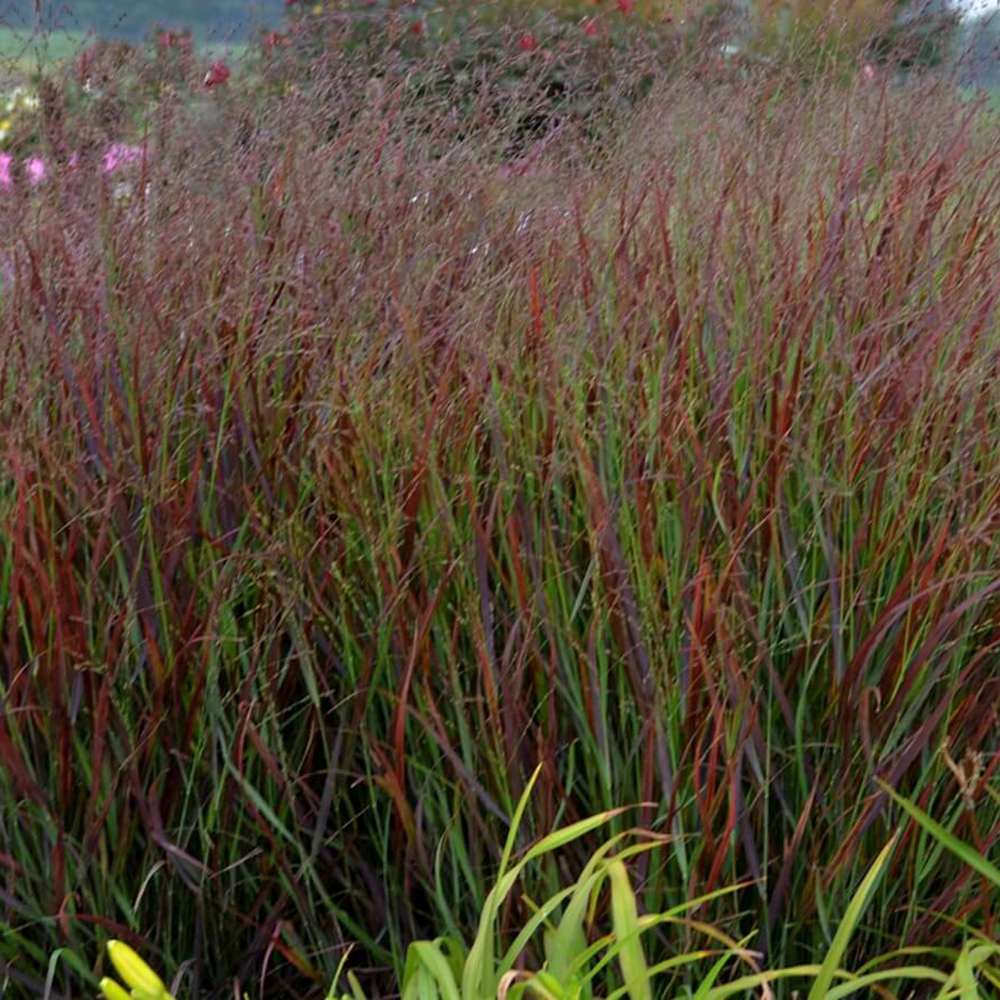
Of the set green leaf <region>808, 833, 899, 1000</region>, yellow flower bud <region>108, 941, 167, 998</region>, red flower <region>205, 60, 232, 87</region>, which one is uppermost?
red flower <region>205, 60, 232, 87</region>

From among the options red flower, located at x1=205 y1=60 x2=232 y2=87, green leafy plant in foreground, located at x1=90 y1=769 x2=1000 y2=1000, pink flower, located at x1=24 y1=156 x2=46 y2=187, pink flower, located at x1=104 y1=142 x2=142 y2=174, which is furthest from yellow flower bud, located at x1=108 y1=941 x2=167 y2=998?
red flower, located at x1=205 y1=60 x2=232 y2=87

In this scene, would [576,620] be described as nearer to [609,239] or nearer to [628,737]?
[628,737]

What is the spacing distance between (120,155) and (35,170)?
0.46 meters

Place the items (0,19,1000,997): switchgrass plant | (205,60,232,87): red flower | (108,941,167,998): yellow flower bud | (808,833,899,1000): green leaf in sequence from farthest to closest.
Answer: (205,60,232,87): red flower, (0,19,1000,997): switchgrass plant, (808,833,899,1000): green leaf, (108,941,167,998): yellow flower bud

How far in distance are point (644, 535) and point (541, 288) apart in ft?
2.42

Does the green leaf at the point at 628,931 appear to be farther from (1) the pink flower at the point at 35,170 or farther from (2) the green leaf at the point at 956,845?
(1) the pink flower at the point at 35,170

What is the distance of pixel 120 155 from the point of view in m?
3.16

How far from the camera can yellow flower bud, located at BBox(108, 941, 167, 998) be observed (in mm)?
1549

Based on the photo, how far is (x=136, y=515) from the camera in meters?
2.21

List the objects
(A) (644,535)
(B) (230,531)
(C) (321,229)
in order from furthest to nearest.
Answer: (C) (321,229)
(B) (230,531)
(A) (644,535)

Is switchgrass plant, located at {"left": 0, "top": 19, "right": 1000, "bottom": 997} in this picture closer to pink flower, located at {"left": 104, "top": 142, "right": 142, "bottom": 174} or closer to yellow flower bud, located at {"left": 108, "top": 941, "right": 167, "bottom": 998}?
yellow flower bud, located at {"left": 108, "top": 941, "right": 167, "bottom": 998}

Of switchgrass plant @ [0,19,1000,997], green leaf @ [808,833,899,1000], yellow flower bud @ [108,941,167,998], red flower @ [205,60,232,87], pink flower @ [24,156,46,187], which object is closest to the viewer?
yellow flower bud @ [108,941,167,998]

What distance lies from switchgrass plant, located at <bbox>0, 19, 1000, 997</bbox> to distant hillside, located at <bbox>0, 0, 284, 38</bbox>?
2.33 feet

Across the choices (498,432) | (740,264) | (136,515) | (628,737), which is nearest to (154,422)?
(136,515)
